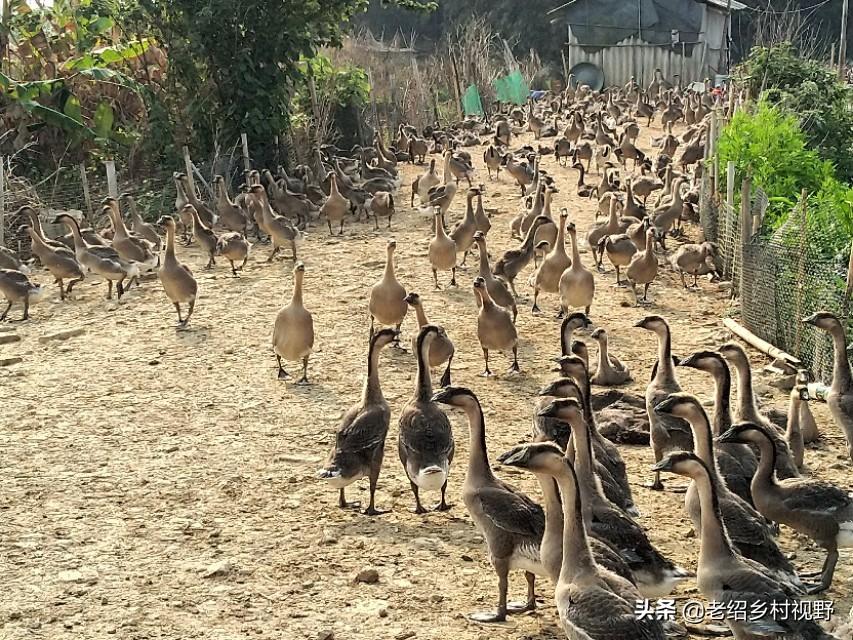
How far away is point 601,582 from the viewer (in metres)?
5.57

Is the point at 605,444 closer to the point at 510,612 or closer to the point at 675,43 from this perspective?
the point at 510,612

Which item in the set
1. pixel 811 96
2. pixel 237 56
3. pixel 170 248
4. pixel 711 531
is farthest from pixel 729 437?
pixel 237 56

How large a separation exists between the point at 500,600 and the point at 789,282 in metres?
6.78

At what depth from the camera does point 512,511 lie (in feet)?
22.0

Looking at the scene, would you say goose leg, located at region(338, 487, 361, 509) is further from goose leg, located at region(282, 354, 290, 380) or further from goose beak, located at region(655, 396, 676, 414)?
goose leg, located at region(282, 354, 290, 380)

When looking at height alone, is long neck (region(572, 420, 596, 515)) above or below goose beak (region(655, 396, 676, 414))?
below

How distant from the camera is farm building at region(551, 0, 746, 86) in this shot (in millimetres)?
49125

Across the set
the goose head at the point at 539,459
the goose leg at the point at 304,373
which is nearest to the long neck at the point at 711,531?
the goose head at the point at 539,459

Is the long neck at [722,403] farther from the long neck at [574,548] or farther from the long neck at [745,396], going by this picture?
the long neck at [574,548]

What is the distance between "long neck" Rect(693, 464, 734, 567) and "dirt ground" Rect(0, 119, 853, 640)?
985 mm

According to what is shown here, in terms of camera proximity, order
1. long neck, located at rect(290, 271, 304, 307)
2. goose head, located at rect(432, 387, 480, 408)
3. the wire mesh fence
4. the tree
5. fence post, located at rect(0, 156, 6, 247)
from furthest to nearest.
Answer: the tree → fence post, located at rect(0, 156, 6, 247) → long neck, located at rect(290, 271, 304, 307) → the wire mesh fence → goose head, located at rect(432, 387, 480, 408)

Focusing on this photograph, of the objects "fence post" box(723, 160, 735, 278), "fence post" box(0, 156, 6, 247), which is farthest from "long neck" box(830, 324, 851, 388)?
"fence post" box(0, 156, 6, 247)

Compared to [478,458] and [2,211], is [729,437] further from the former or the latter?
[2,211]

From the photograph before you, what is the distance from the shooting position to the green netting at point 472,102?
41.1 meters
